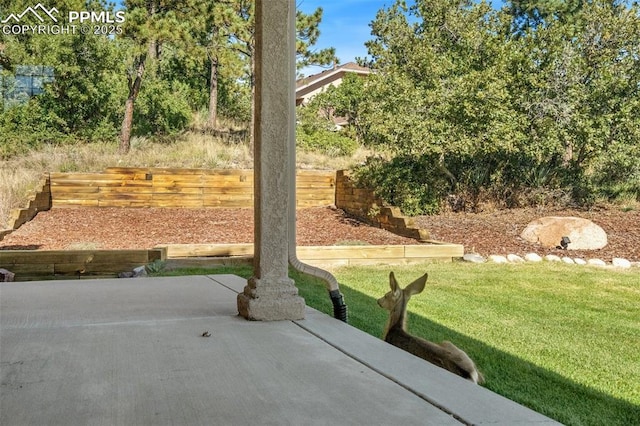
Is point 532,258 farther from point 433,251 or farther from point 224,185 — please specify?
point 224,185

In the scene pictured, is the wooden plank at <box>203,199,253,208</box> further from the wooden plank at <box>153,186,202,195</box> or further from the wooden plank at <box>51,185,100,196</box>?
the wooden plank at <box>51,185,100,196</box>

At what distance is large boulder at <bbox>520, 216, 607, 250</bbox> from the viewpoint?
7770 millimetres

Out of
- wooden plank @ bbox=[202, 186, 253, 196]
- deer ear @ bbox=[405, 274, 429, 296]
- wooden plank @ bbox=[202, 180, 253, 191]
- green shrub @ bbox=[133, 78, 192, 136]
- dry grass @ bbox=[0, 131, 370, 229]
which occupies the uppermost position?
green shrub @ bbox=[133, 78, 192, 136]

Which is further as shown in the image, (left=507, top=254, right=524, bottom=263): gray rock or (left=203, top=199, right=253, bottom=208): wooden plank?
(left=203, top=199, right=253, bottom=208): wooden plank

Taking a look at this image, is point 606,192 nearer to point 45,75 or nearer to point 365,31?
point 365,31

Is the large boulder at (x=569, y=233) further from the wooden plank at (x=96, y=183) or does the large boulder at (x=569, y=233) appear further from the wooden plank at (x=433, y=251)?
the wooden plank at (x=96, y=183)

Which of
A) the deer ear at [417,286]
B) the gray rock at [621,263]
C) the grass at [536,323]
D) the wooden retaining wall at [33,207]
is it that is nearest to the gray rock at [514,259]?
the grass at [536,323]

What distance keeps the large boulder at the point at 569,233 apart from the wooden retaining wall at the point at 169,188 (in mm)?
4445

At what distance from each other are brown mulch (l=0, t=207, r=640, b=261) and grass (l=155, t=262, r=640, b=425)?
4.14 feet

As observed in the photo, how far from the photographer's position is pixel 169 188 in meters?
10.6

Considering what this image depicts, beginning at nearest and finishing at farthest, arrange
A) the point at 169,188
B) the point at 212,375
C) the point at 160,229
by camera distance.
Answer: 1. the point at 212,375
2. the point at 160,229
3. the point at 169,188

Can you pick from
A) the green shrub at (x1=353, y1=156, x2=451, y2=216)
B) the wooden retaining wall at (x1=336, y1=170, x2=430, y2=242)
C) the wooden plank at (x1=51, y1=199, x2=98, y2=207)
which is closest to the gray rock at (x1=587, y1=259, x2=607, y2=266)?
the wooden retaining wall at (x1=336, y1=170, x2=430, y2=242)

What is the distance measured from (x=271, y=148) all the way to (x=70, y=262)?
391cm

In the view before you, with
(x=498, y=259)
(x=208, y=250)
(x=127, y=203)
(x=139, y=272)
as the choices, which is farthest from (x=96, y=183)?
(x=498, y=259)
